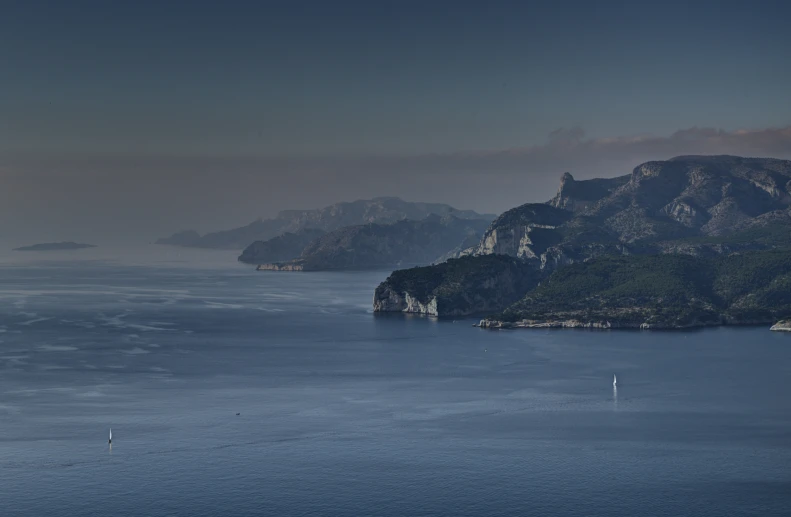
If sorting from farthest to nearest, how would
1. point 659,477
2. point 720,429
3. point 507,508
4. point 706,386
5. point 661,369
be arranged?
point 661,369 < point 706,386 < point 720,429 < point 659,477 < point 507,508

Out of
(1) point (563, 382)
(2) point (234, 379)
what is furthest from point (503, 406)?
(2) point (234, 379)

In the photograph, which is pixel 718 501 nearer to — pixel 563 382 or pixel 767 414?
pixel 767 414

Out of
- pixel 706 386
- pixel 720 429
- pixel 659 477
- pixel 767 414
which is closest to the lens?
pixel 659 477

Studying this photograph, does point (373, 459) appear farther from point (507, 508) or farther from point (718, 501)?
point (718, 501)

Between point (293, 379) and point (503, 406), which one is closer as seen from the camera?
point (503, 406)

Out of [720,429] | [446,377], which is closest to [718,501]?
[720,429]

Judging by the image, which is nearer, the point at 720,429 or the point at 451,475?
the point at 451,475
